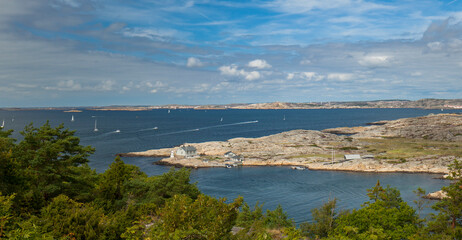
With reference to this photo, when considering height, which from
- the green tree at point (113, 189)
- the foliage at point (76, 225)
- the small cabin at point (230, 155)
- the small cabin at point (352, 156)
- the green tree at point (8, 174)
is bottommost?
the small cabin at point (230, 155)

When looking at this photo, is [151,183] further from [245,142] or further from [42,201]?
[245,142]

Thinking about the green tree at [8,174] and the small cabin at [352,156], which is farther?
the small cabin at [352,156]

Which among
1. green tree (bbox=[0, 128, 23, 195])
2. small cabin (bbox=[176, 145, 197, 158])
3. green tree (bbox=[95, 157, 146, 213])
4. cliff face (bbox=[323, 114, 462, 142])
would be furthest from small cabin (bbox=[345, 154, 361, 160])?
green tree (bbox=[0, 128, 23, 195])

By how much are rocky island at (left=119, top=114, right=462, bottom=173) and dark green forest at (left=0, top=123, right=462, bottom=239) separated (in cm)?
5081

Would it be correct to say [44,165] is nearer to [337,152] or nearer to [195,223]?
[195,223]

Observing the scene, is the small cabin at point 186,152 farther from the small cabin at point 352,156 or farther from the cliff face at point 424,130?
the cliff face at point 424,130

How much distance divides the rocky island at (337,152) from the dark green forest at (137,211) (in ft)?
167

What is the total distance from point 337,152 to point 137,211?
80316mm

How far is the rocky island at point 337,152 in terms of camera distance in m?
75.9

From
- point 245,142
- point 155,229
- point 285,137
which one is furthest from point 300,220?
point 285,137

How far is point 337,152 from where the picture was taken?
303 ft

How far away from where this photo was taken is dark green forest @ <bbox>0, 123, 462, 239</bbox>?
11977 mm

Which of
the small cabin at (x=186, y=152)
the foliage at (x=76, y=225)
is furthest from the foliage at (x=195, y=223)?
the small cabin at (x=186, y=152)

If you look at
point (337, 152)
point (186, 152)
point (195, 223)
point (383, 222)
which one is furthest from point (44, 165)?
point (337, 152)
